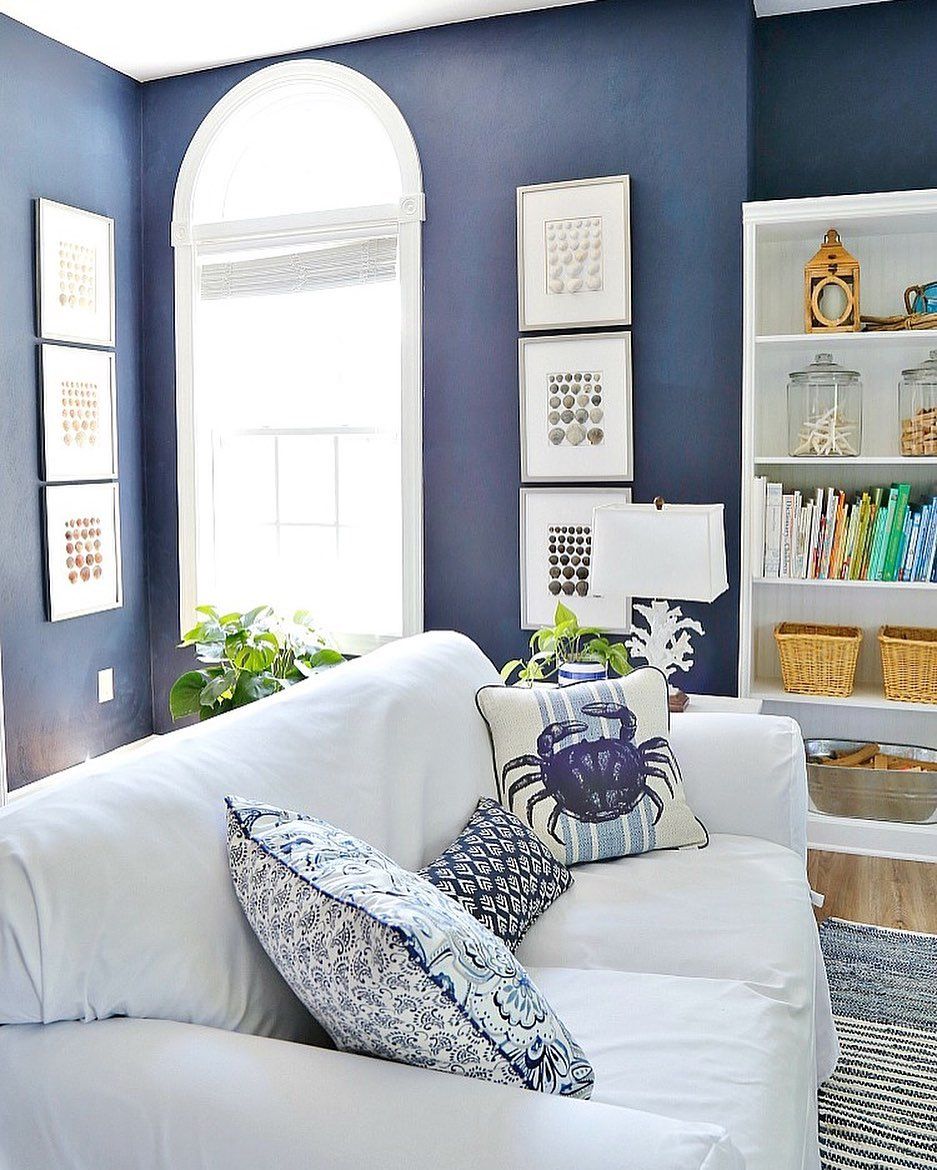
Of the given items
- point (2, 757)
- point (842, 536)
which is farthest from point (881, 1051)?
point (2, 757)

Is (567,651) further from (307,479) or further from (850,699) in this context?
(307,479)

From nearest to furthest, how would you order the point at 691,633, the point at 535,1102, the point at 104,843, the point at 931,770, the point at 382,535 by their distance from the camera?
the point at 535,1102 < the point at 104,843 < the point at 931,770 < the point at 691,633 < the point at 382,535

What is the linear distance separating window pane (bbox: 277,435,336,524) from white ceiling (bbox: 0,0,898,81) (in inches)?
55.0

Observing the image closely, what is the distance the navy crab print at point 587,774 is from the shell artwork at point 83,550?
239 centimetres

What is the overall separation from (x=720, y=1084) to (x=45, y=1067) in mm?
→ 791

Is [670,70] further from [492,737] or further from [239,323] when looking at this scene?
[492,737]

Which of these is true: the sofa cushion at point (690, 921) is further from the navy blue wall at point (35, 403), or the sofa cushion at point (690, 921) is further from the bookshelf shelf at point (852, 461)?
the navy blue wall at point (35, 403)

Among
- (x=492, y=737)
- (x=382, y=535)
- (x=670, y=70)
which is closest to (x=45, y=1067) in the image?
(x=492, y=737)

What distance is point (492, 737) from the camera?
2.14 meters

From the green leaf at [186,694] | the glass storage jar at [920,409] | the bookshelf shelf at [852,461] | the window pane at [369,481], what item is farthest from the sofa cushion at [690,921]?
the window pane at [369,481]

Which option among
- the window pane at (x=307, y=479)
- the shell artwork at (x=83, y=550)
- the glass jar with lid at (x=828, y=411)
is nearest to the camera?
the glass jar with lid at (x=828, y=411)


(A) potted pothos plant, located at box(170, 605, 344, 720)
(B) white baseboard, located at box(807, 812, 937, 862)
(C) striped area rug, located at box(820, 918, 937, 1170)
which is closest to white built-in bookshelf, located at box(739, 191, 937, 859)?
(B) white baseboard, located at box(807, 812, 937, 862)

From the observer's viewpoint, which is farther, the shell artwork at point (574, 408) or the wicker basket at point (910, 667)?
the shell artwork at point (574, 408)

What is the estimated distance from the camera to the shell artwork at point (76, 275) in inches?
150
